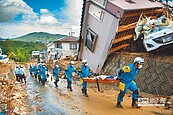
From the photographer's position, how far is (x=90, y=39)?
631 inches

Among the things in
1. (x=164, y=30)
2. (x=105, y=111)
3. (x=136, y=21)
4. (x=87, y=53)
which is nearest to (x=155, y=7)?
(x=136, y=21)

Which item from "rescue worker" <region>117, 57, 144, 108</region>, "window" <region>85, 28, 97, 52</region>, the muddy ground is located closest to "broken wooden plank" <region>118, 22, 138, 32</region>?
"window" <region>85, 28, 97, 52</region>

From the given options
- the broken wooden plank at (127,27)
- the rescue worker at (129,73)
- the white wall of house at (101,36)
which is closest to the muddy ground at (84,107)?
the rescue worker at (129,73)

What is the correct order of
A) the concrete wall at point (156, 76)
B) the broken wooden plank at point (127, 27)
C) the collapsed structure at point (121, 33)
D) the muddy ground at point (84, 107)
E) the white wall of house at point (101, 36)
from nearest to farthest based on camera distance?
1. the muddy ground at point (84, 107)
2. the concrete wall at point (156, 76)
3. the collapsed structure at point (121, 33)
4. the broken wooden plank at point (127, 27)
5. the white wall of house at point (101, 36)

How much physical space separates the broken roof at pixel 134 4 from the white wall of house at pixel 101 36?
823mm

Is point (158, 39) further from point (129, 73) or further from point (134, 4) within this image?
point (129, 73)

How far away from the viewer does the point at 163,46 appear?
10.9 metres

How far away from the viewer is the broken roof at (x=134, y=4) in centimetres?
1259

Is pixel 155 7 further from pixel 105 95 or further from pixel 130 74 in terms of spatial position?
pixel 130 74

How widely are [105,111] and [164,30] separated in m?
5.60

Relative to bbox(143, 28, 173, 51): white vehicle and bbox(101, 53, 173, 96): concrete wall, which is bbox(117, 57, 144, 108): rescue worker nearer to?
bbox(101, 53, 173, 96): concrete wall

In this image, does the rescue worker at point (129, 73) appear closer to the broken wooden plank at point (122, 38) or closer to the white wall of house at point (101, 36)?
the white wall of house at point (101, 36)

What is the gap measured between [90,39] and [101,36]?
5.49ft

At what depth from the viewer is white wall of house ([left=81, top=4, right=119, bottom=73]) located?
42.7 ft
